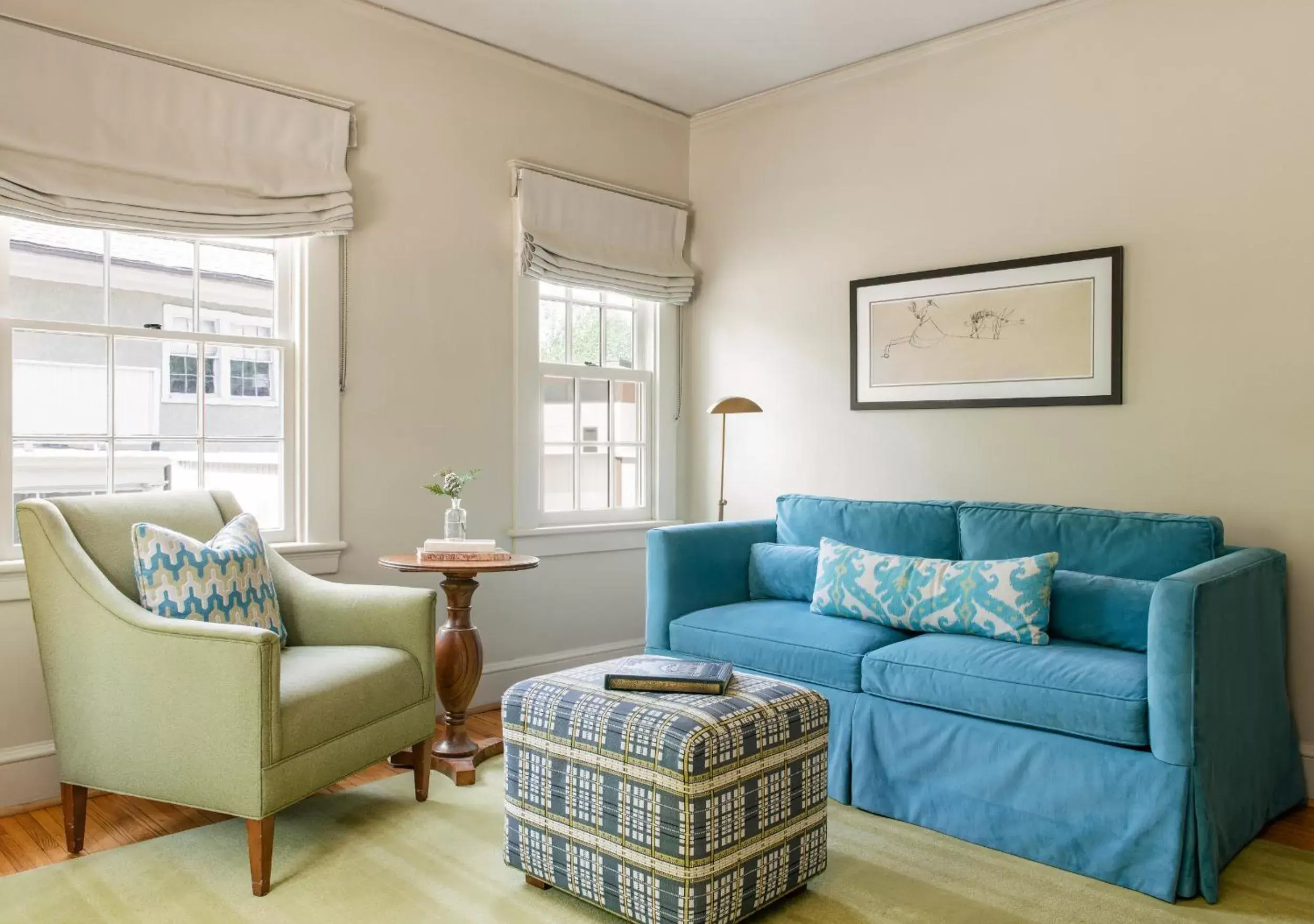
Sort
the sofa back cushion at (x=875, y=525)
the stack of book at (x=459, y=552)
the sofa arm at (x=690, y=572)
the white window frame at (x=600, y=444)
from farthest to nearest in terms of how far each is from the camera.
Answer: the white window frame at (x=600, y=444)
the sofa arm at (x=690, y=572)
the sofa back cushion at (x=875, y=525)
the stack of book at (x=459, y=552)

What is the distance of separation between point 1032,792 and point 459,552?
1.85 m

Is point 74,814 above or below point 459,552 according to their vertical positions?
below

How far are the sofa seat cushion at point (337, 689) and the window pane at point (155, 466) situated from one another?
76cm

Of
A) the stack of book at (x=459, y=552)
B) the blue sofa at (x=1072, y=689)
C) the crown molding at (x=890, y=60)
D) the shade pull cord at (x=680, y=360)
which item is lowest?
the blue sofa at (x=1072, y=689)

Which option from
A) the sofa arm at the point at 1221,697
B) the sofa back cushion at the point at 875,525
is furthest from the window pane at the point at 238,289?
the sofa arm at the point at 1221,697

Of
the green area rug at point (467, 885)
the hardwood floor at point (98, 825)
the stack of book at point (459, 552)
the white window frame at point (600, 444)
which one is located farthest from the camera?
the white window frame at point (600, 444)

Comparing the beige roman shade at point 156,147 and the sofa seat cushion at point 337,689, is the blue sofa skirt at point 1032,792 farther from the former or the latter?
the beige roman shade at point 156,147

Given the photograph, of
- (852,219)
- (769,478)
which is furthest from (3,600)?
(852,219)

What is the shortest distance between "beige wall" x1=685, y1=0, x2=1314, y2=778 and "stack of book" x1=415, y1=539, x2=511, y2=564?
1.63 m

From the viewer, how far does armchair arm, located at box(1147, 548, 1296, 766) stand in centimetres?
234

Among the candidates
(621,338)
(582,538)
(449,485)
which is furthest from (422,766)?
(621,338)

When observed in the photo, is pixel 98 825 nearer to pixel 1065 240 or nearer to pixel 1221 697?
pixel 1221 697

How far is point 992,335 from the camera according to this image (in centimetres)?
376

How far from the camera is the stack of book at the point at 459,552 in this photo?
3.23 metres
